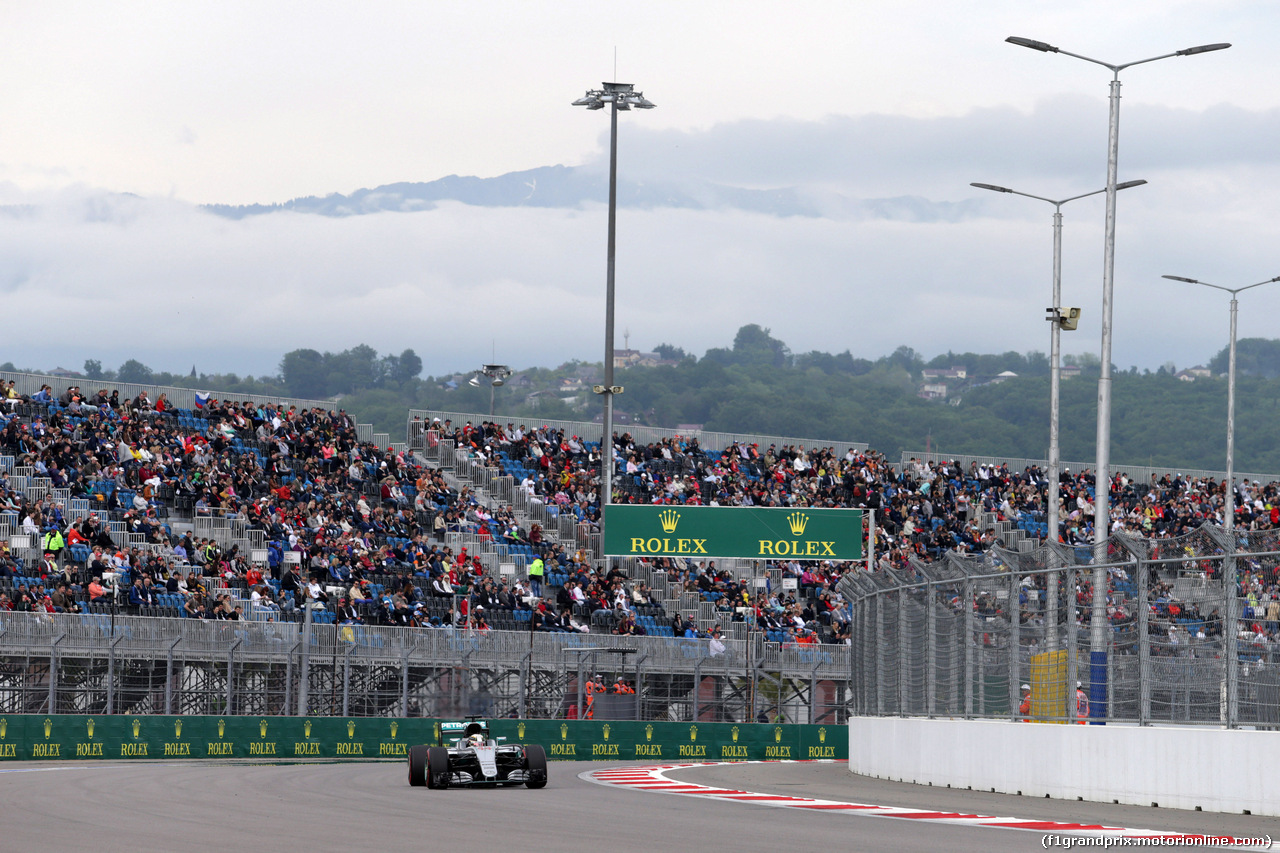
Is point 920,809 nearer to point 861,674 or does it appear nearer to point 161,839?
point 161,839

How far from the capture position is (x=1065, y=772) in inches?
741

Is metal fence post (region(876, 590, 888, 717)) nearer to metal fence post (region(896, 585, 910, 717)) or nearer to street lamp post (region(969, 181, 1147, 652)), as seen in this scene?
metal fence post (region(896, 585, 910, 717))

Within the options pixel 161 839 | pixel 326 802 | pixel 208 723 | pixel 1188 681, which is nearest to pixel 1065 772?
pixel 1188 681

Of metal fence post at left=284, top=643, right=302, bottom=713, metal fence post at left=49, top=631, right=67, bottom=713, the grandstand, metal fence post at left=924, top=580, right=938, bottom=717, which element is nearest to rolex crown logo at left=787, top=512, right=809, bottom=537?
the grandstand

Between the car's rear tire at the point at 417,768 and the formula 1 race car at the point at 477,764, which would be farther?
the car's rear tire at the point at 417,768

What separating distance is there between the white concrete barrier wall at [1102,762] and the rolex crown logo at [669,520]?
18.7 m

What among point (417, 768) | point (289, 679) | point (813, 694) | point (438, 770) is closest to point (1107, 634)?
point (438, 770)

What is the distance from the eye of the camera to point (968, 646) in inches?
835

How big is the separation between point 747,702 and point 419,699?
7.38 m

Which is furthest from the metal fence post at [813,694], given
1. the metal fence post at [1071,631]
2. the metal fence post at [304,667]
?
the metal fence post at [1071,631]

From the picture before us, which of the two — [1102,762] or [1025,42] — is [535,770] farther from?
[1025,42]

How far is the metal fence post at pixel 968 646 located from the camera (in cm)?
2114

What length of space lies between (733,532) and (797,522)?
4.93ft

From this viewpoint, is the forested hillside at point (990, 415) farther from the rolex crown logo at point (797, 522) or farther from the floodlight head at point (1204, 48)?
the floodlight head at point (1204, 48)
